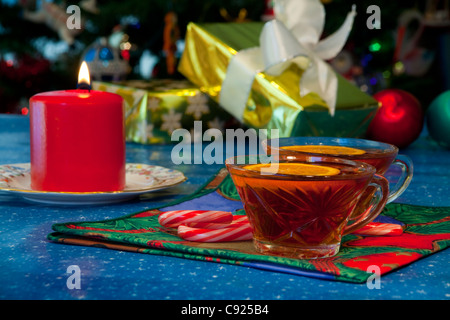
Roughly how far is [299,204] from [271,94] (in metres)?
0.67

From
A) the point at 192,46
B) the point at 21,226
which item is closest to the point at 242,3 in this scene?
the point at 192,46

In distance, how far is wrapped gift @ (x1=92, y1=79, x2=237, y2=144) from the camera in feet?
4.02

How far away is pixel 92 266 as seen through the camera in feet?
1.56

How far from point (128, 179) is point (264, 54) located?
409 millimetres

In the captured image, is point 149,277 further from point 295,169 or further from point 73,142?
point 73,142

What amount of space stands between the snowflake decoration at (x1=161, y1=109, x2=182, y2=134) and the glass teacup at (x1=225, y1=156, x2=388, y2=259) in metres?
0.74

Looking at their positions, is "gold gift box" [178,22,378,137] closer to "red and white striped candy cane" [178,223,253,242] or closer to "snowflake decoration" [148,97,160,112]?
"snowflake decoration" [148,97,160,112]

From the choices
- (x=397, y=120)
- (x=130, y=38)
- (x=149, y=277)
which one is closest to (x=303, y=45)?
(x=397, y=120)

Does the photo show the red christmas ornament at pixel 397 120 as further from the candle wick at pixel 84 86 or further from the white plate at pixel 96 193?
the candle wick at pixel 84 86

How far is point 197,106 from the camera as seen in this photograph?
1.27m

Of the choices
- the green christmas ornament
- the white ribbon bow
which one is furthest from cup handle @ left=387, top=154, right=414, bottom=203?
the green christmas ornament
